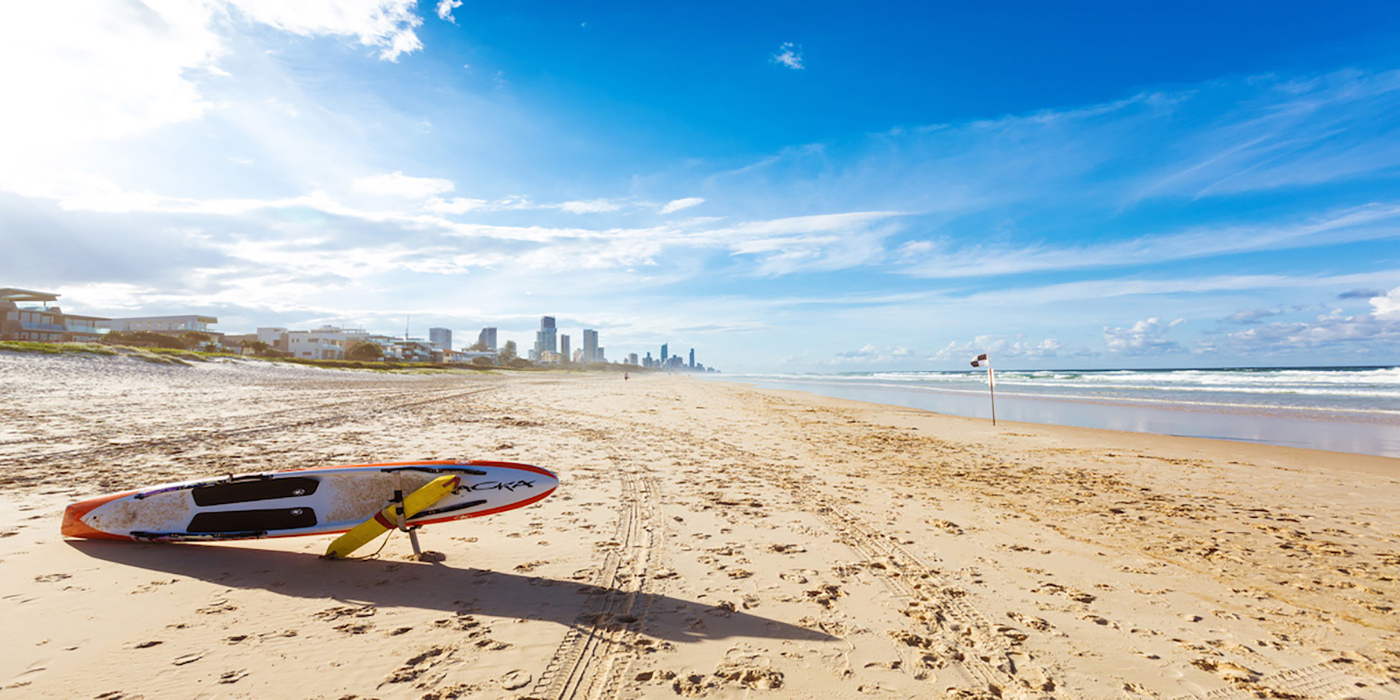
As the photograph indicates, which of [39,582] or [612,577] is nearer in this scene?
[39,582]

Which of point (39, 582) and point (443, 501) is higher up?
point (443, 501)

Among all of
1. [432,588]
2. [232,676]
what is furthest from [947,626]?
[232,676]

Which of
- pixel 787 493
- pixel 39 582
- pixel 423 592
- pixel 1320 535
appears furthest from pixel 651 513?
pixel 1320 535

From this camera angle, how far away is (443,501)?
5289mm

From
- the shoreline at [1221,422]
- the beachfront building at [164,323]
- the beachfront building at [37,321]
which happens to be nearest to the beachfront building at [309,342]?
the beachfront building at [164,323]

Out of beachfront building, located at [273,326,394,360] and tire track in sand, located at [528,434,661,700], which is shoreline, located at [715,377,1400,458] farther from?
beachfront building, located at [273,326,394,360]

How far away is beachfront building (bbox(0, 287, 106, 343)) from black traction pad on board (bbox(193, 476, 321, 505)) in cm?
7410

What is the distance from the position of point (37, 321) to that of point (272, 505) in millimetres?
85916

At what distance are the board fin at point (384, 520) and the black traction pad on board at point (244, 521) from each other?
1.95 feet

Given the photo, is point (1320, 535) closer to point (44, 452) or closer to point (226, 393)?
point (44, 452)

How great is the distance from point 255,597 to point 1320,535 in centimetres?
1102

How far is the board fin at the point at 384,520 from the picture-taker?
495 cm

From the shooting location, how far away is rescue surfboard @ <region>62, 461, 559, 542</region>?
5.14 m

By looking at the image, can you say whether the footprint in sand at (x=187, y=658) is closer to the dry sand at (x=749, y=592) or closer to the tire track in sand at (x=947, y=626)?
the dry sand at (x=749, y=592)
